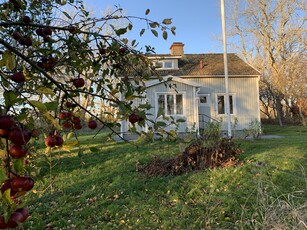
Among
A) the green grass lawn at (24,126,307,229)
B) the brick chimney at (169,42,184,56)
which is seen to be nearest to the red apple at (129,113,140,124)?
the green grass lawn at (24,126,307,229)

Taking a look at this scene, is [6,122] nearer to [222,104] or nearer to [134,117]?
[134,117]

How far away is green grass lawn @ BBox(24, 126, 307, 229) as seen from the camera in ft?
11.0

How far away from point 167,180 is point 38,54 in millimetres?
4287

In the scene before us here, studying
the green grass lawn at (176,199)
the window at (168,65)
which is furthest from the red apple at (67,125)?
the window at (168,65)

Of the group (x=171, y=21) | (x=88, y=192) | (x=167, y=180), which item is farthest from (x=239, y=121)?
(x=171, y=21)

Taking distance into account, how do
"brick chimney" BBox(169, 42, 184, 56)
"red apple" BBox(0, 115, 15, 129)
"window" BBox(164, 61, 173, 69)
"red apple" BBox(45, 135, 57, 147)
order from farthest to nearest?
"brick chimney" BBox(169, 42, 184, 56) < "window" BBox(164, 61, 173, 69) < "red apple" BBox(45, 135, 57, 147) < "red apple" BBox(0, 115, 15, 129)

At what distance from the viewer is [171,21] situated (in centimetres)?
176

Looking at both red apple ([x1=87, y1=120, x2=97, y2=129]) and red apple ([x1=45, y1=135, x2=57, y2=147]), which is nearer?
red apple ([x1=45, y1=135, x2=57, y2=147])

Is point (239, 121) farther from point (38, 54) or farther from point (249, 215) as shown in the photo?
point (38, 54)

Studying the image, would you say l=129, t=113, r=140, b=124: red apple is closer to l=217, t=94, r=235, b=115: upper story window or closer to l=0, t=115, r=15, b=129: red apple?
l=0, t=115, r=15, b=129: red apple

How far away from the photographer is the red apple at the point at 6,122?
67cm

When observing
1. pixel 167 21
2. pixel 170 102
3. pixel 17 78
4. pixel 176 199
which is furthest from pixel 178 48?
pixel 17 78

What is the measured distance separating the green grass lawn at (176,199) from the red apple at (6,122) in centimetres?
201

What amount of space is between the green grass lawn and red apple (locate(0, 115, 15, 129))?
2.01 meters
